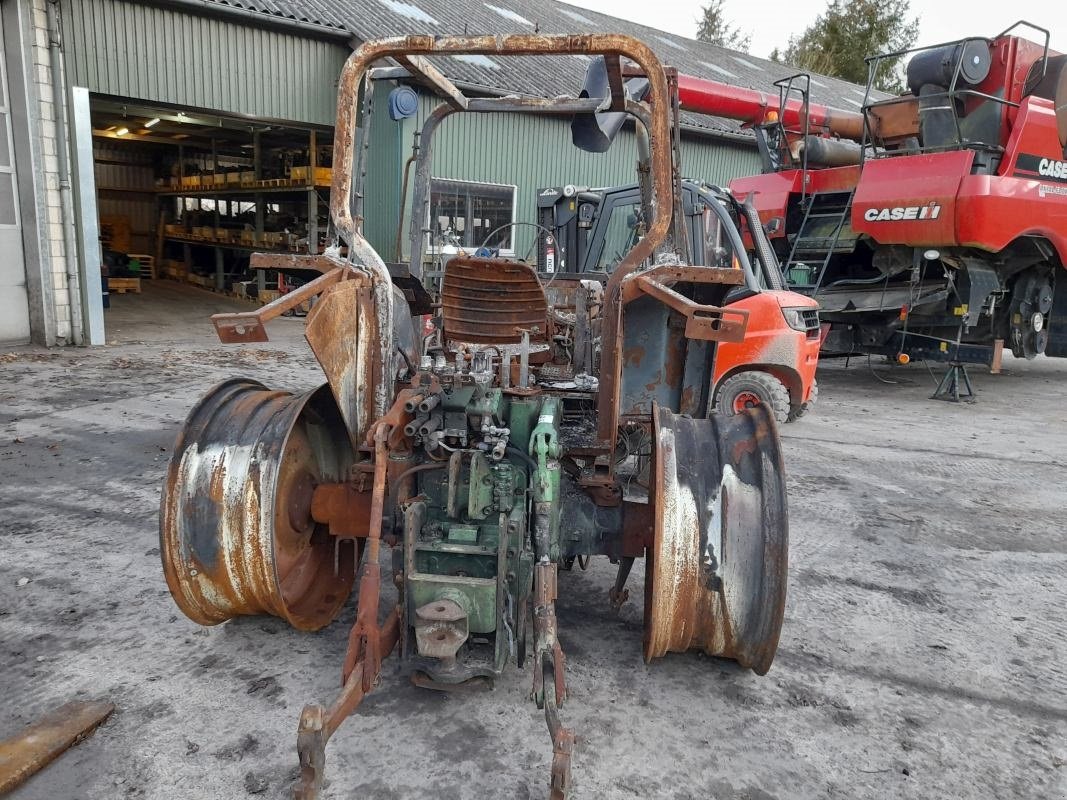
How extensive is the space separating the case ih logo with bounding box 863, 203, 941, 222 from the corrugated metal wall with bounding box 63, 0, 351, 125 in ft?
26.9

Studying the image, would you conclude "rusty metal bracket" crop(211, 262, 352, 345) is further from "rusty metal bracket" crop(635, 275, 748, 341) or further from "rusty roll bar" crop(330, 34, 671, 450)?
"rusty metal bracket" crop(635, 275, 748, 341)

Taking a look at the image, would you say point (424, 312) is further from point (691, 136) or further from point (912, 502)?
point (691, 136)

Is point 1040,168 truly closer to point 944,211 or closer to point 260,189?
point 944,211

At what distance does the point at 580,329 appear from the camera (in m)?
3.91

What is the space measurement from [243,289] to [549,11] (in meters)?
9.61

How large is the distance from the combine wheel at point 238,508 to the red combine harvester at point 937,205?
23.3 feet

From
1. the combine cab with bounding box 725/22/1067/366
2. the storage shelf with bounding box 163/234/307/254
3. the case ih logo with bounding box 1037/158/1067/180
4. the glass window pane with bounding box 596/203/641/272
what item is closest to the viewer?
the glass window pane with bounding box 596/203/641/272

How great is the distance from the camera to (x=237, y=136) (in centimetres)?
1759

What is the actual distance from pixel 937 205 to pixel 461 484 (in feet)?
23.0

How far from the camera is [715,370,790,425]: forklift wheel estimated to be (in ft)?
20.0

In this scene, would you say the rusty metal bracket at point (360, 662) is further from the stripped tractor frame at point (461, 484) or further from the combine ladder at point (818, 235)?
the combine ladder at point (818, 235)

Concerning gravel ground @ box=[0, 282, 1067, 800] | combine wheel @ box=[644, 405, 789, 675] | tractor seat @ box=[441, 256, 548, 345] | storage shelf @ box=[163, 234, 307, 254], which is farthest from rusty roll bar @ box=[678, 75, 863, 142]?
storage shelf @ box=[163, 234, 307, 254]

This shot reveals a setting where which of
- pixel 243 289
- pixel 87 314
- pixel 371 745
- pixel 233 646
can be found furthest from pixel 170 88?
pixel 371 745

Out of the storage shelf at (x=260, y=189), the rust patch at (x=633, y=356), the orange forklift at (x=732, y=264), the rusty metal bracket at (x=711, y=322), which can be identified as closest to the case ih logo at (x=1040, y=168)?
the orange forklift at (x=732, y=264)
